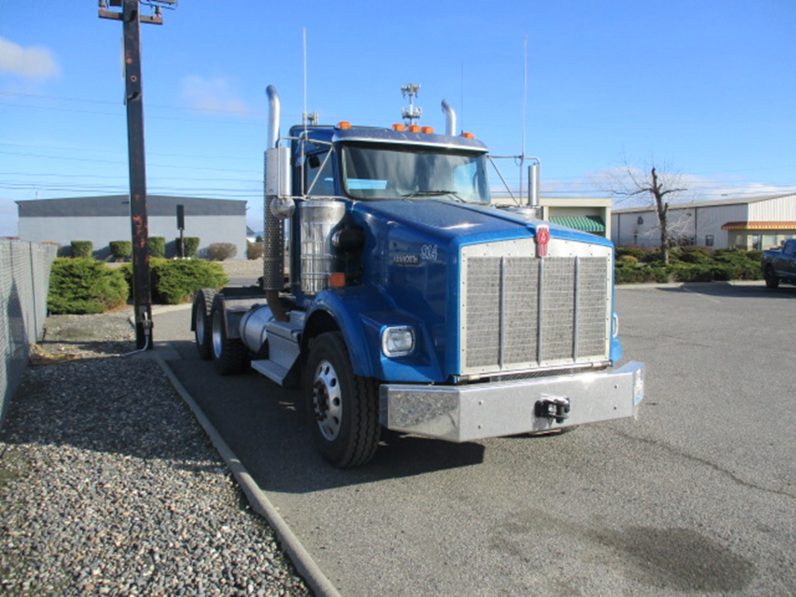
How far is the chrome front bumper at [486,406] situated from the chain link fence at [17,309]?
3655 millimetres

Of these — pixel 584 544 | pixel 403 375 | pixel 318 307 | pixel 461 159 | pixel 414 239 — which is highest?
pixel 461 159

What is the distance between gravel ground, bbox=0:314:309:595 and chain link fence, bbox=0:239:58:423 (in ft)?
1.23

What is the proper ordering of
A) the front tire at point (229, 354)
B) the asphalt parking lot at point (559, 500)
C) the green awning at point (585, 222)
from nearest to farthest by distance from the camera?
the asphalt parking lot at point (559, 500) → the front tire at point (229, 354) → the green awning at point (585, 222)

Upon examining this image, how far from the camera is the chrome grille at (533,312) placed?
4539 mm

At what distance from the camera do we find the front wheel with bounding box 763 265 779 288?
22773 mm

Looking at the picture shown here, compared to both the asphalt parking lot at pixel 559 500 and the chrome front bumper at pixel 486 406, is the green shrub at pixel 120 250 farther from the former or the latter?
the chrome front bumper at pixel 486 406

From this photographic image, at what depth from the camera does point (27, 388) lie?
24.4 feet

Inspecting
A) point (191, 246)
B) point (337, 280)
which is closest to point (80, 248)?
point (191, 246)

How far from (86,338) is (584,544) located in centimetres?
1028

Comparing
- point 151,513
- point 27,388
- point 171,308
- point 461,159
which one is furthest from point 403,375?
point 171,308

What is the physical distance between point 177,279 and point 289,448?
13.6m

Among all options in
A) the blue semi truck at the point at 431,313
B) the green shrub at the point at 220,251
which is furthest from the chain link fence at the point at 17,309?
the green shrub at the point at 220,251

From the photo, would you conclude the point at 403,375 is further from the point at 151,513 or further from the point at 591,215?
the point at 591,215

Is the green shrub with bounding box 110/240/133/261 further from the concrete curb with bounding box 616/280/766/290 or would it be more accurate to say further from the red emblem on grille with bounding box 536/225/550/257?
the red emblem on grille with bounding box 536/225/550/257
